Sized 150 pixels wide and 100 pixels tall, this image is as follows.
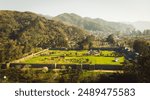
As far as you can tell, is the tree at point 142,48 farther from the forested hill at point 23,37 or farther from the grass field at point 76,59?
the forested hill at point 23,37

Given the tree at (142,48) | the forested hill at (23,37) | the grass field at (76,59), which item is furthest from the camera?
the forested hill at (23,37)

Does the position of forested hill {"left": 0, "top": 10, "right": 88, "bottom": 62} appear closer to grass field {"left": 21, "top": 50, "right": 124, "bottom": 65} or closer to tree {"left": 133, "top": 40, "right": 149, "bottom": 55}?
grass field {"left": 21, "top": 50, "right": 124, "bottom": 65}

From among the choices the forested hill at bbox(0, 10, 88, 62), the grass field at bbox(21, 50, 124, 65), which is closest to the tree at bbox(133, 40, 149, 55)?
the grass field at bbox(21, 50, 124, 65)

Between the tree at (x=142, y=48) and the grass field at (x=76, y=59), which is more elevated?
the tree at (x=142, y=48)

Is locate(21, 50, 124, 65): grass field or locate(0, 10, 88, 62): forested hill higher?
locate(0, 10, 88, 62): forested hill

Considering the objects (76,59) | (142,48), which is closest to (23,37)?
(76,59)

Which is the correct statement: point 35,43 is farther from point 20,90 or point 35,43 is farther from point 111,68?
point 20,90

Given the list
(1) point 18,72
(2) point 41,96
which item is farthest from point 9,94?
(1) point 18,72

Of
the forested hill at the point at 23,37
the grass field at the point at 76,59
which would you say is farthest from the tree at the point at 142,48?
the forested hill at the point at 23,37

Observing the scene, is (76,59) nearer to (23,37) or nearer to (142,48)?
(142,48)
